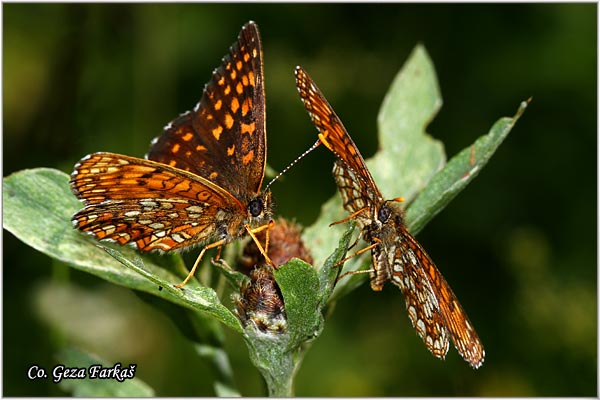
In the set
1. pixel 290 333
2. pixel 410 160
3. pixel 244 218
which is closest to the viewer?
pixel 290 333

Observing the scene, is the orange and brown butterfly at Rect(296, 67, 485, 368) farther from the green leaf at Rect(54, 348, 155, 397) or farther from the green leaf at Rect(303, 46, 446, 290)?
the green leaf at Rect(54, 348, 155, 397)

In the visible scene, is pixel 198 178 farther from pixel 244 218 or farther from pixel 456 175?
pixel 456 175

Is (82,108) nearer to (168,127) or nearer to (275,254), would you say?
(168,127)

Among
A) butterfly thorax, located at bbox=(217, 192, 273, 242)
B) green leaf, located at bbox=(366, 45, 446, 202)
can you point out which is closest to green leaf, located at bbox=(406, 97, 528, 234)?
green leaf, located at bbox=(366, 45, 446, 202)

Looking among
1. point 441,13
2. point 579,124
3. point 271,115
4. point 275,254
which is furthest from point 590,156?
point 275,254

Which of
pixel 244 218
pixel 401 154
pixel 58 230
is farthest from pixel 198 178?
pixel 401 154

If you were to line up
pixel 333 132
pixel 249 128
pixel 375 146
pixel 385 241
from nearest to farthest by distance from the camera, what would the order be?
pixel 333 132 < pixel 385 241 < pixel 249 128 < pixel 375 146
